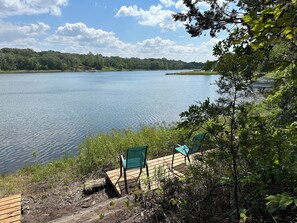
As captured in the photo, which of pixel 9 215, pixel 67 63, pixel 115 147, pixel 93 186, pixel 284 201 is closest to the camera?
pixel 284 201

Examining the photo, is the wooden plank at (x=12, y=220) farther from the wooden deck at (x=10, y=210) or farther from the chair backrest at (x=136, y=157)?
the chair backrest at (x=136, y=157)

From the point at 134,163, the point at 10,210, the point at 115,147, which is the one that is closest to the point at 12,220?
the point at 10,210

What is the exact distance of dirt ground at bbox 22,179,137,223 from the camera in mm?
2966

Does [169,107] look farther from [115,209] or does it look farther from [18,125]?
[115,209]

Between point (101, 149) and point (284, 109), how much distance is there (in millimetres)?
4430

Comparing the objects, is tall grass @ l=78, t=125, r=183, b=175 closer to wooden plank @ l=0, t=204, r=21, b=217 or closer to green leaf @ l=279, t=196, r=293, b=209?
wooden plank @ l=0, t=204, r=21, b=217

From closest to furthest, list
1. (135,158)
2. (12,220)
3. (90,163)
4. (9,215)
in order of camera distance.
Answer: (12,220) → (9,215) → (135,158) → (90,163)

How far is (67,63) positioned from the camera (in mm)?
86500

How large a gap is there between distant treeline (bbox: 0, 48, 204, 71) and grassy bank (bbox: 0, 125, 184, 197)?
6388cm

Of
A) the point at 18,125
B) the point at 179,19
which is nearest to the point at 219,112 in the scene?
the point at 179,19

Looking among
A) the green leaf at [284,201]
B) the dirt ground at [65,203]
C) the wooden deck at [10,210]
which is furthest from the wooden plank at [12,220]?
the green leaf at [284,201]

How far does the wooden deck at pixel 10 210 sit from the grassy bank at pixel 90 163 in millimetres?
1063

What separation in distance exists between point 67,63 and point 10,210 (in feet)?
293

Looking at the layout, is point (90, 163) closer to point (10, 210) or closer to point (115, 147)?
point (115, 147)
